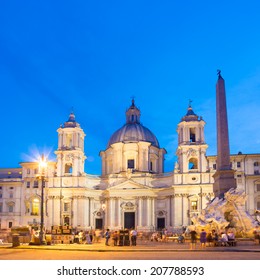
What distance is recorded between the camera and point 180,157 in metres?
71.6

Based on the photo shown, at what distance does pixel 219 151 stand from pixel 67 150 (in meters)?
42.6

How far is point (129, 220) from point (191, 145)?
53.1 feet

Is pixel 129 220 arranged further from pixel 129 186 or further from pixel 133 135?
pixel 133 135

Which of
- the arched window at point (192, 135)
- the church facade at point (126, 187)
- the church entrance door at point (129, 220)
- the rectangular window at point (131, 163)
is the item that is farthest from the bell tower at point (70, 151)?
the arched window at point (192, 135)

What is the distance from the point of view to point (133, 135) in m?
80.4

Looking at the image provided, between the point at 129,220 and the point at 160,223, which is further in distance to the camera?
the point at 129,220

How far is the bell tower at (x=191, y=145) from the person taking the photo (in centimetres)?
7012

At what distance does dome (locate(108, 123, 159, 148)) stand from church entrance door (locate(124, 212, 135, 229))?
13.6 metres

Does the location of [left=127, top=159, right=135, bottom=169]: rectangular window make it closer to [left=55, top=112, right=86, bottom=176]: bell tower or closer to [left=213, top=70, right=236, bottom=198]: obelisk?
[left=55, top=112, right=86, bottom=176]: bell tower

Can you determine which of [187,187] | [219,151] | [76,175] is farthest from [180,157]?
[219,151]

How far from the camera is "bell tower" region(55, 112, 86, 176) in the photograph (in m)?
74.1

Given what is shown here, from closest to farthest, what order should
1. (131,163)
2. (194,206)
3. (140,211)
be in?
(194,206)
(140,211)
(131,163)

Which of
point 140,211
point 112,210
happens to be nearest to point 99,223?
point 112,210

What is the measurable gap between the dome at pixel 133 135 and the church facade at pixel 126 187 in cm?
57
